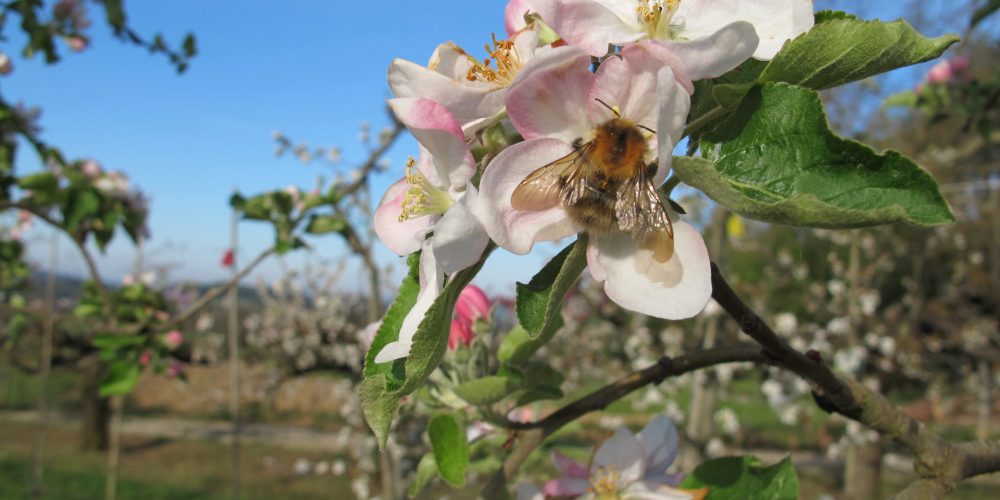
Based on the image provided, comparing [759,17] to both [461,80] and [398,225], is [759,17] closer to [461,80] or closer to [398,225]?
[461,80]

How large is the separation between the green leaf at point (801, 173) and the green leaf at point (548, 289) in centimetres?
11

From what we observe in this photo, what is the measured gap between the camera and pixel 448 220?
526 millimetres

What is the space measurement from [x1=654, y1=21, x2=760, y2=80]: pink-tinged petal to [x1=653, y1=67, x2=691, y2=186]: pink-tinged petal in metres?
0.03

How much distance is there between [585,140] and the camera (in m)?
0.63

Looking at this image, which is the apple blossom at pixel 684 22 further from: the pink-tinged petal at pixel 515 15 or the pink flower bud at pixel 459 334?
the pink flower bud at pixel 459 334

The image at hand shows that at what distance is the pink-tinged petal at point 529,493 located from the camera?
3.24ft

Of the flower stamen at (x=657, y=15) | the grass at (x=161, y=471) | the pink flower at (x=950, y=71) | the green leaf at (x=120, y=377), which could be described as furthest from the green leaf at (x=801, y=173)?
the grass at (x=161, y=471)

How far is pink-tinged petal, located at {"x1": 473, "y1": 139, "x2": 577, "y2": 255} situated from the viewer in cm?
56

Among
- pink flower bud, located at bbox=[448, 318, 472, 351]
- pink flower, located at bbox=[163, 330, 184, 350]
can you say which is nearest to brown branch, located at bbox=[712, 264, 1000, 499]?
pink flower bud, located at bbox=[448, 318, 472, 351]

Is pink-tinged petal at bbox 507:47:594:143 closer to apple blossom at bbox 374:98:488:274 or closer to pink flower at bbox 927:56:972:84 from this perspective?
apple blossom at bbox 374:98:488:274

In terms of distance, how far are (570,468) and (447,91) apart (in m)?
0.68

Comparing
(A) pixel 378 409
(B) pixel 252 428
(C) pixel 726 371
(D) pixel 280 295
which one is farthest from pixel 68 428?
(A) pixel 378 409

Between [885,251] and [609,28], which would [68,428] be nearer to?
[885,251]

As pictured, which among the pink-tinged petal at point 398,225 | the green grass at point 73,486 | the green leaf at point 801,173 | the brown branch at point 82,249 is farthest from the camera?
the green grass at point 73,486
